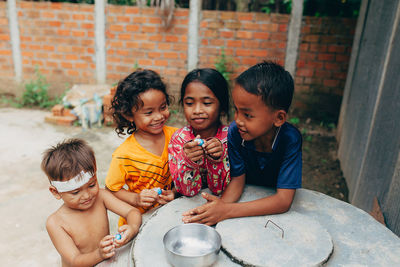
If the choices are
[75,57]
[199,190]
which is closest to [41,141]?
[75,57]

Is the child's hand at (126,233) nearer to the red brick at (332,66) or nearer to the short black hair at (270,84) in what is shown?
the short black hair at (270,84)

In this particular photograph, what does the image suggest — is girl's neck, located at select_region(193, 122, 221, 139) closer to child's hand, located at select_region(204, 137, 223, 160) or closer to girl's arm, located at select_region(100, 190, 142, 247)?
child's hand, located at select_region(204, 137, 223, 160)

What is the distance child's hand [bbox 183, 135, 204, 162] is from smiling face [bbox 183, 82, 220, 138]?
0.25m

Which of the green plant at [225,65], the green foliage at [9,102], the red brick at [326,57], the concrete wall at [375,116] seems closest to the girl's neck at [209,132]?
the concrete wall at [375,116]

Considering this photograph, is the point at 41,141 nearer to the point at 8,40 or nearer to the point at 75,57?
the point at 75,57

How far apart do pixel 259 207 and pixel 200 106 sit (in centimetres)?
65

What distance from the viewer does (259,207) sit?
1.58 m

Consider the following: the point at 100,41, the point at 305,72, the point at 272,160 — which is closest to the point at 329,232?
the point at 272,160

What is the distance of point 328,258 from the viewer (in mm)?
1319

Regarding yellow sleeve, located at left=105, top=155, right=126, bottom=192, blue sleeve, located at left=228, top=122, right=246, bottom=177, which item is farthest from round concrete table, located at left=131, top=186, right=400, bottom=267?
yellow sleeve, located at left=105, top=155, right=126, bottom=192

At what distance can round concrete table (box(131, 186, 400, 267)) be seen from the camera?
132 cm

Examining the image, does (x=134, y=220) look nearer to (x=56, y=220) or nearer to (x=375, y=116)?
(x=56, y=220)

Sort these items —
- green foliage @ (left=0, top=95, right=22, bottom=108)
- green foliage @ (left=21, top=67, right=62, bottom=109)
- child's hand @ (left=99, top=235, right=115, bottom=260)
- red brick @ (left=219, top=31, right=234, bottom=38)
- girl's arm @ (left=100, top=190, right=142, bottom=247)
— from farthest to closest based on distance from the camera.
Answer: green foliage @ (left=0, top=95, right=22, bottom=108), green foliage @ (left=21, top=67, right=62, bottom=109), red brick @ (left=219, top=31, right=234, bottom=38), girl's arm @ (left=100, top=190, right=142, bottom=247), child's hand @ (left=99, top=235, right=115, bottom=260)

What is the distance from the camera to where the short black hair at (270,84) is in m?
1.51
